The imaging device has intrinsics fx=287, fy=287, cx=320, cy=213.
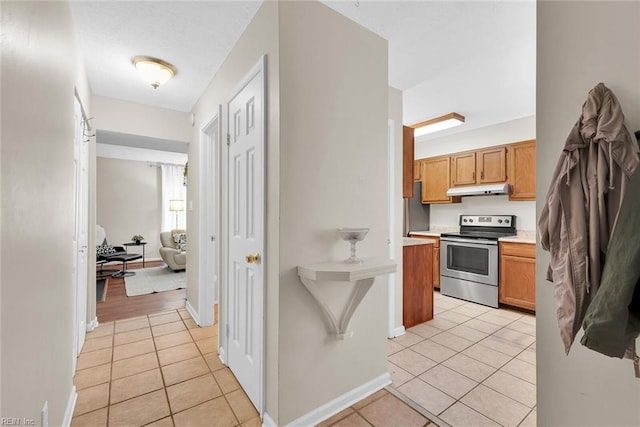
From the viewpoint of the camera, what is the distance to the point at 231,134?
2234mm

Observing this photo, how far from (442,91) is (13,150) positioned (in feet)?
11.1

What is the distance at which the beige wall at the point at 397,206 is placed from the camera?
2.84 meters

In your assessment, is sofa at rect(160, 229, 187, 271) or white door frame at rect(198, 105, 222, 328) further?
sofa at rect(160, 229, 187, 271)

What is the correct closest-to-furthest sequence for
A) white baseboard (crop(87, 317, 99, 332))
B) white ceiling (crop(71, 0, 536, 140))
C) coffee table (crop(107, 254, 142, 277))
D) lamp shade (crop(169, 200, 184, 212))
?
1. white ceiling (crop(71, 0, 536, 140))
2. white baseboard (crop(87, 317, 99, 332))
3. coffee table (crop(107, 254, 142, 277))
4. lamp shade (crop(169, 200, 184, 212))

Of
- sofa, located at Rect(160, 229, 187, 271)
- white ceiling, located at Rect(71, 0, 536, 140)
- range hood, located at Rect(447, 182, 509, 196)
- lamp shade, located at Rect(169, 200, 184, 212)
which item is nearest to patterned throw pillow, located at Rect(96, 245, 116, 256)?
sofa, located at Rect(160, 229, 187, 271)

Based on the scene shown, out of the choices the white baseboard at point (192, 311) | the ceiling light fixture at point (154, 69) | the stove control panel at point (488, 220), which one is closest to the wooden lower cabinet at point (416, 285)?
the stove control panel at point (488, 220)

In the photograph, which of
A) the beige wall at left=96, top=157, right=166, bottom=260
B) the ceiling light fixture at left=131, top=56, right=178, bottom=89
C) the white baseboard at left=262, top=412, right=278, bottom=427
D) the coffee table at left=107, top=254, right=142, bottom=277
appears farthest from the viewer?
the beige wall at left=96, top=157, right=166, bottom=260

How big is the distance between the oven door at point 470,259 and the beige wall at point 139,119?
3938 mm

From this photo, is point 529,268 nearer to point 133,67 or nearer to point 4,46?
point 4,46

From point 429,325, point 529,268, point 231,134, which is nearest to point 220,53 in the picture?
point 231,134

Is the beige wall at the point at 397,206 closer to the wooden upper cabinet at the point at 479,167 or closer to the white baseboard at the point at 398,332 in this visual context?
the white baseboard at the point at 398,332

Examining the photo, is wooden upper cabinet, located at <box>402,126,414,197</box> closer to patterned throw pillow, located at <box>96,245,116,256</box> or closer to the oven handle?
the oven handle

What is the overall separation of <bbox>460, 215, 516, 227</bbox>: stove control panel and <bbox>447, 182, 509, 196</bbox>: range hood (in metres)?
Result: 0.37

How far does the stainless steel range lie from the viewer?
3740mm
